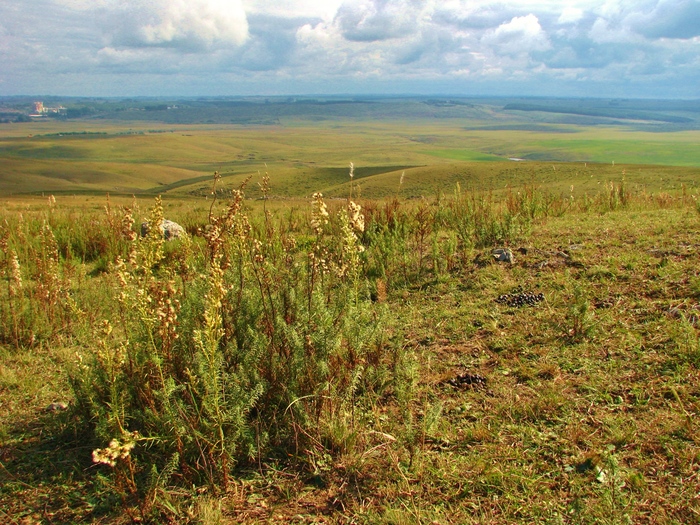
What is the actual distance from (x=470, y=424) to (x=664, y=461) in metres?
1.05

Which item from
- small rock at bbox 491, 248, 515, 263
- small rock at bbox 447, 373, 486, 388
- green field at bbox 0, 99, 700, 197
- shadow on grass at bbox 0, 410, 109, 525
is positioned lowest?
green field at bbox 0, 99, 700, 197

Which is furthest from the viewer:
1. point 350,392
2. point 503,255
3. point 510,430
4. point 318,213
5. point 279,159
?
point 279,159

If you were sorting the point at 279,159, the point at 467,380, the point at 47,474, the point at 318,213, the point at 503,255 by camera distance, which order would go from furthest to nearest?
the point at 279,159, the point at 503,255, the point at 467,380, the point at 318,213, the point at 47,474

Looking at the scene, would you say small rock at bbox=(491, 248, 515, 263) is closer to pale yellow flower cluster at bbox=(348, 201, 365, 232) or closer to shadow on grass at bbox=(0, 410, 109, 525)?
pale yellow flower cluster at bbox=(348, 201, 365, 232)

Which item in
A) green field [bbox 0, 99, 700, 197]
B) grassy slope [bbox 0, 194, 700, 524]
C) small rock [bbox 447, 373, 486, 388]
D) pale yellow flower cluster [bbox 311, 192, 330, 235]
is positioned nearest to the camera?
grassy slope [bbox 0, 194, 700, 524]

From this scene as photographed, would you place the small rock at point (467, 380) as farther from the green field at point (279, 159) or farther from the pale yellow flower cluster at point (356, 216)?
the green field at point (279, 159)

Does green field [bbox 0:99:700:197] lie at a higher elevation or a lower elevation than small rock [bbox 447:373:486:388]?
lower

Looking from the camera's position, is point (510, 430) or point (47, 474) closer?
point (47, 474)

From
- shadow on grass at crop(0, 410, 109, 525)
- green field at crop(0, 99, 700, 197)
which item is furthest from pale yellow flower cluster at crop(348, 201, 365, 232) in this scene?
green field at crop(0, 99, 700, 197)

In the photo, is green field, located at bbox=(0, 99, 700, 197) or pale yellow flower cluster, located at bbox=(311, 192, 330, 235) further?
green field, located at bbox=(0, 99, 700, 197)

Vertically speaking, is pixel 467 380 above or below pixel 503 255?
below

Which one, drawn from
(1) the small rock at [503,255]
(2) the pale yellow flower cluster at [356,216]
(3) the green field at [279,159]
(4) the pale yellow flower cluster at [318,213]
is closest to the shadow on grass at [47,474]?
(4) the pale yellow flower cluster at [318,213]

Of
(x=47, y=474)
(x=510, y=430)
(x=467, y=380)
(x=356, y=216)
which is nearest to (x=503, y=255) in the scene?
(x=467, y=380)

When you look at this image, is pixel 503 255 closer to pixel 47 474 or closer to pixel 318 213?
pixel 318 213
